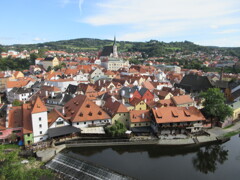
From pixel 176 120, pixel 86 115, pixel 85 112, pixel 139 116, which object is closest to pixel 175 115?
pixel 176 120

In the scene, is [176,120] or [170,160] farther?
[176,120]

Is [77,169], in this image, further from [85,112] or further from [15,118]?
[15,118]

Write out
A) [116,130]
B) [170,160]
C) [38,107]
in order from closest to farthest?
1. [170,160]
2. [38,107]
3. [116,130]

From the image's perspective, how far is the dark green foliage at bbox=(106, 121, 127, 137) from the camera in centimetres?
3384

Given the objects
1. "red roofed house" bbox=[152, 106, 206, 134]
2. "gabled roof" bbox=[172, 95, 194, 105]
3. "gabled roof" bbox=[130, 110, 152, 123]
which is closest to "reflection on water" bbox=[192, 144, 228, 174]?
"red roofed house" bbox=[152, 106, 206, 134]

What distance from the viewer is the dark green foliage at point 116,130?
111ft

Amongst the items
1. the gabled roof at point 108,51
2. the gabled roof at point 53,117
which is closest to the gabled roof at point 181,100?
the gabled roof at point 53,117

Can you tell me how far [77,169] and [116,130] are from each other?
980 centimetres

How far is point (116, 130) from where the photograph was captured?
33906 mm

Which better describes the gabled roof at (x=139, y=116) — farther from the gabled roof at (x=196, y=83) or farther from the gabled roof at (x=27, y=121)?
the gabled roof at (x=196, y=83)

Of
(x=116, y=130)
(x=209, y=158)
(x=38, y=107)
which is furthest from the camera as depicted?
(x=116, y=130)

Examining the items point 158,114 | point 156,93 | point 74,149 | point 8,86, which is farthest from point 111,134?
point 8,86

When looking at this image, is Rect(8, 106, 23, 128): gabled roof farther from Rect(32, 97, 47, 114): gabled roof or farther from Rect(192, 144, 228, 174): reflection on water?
Rect(192, 144, 228, 174): reflection on water

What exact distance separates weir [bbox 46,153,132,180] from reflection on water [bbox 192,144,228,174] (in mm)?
11162
